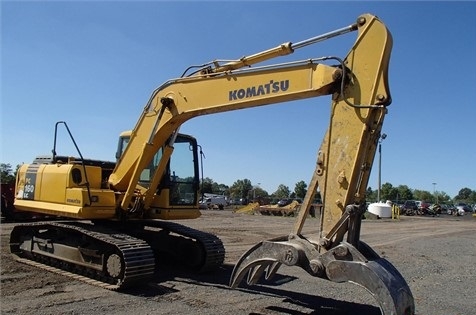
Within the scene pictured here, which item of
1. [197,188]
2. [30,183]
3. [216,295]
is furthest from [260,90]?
[30,183]

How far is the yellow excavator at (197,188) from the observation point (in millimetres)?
5734

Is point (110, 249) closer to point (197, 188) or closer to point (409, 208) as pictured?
point (197, 188)

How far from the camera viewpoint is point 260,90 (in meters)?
7.20

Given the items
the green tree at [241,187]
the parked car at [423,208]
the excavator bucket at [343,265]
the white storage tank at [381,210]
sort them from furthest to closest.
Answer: the green tree at [241,187], the parked car at [423,208], the white storage tank at [381,210], the excavator bucket at [343,265]

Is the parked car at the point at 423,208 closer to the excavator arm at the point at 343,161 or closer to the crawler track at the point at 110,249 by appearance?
the crawler track at the point at 110,249

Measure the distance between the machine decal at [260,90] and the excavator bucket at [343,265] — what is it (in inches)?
85.9

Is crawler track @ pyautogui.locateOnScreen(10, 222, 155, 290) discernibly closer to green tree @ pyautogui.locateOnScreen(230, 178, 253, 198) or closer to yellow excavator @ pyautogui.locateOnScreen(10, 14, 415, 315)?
yellow excavator @ pyautogui.locateOnScreen(10, 14, 415, 315)

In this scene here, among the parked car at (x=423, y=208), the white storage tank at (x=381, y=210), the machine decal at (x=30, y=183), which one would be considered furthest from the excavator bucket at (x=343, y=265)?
the parked car at (x=423, y=208)

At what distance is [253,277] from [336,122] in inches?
97.1

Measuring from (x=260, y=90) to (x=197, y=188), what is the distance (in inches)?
159

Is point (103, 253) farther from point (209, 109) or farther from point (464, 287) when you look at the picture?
point (464, 287)

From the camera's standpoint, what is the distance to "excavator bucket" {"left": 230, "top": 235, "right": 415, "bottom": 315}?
5.07 m

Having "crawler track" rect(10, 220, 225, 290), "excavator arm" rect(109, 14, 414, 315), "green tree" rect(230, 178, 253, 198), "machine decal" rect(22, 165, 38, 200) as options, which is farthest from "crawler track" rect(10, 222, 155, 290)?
"green tree" rect(230, 178, 253, 198)

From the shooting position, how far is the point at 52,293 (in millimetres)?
7945
